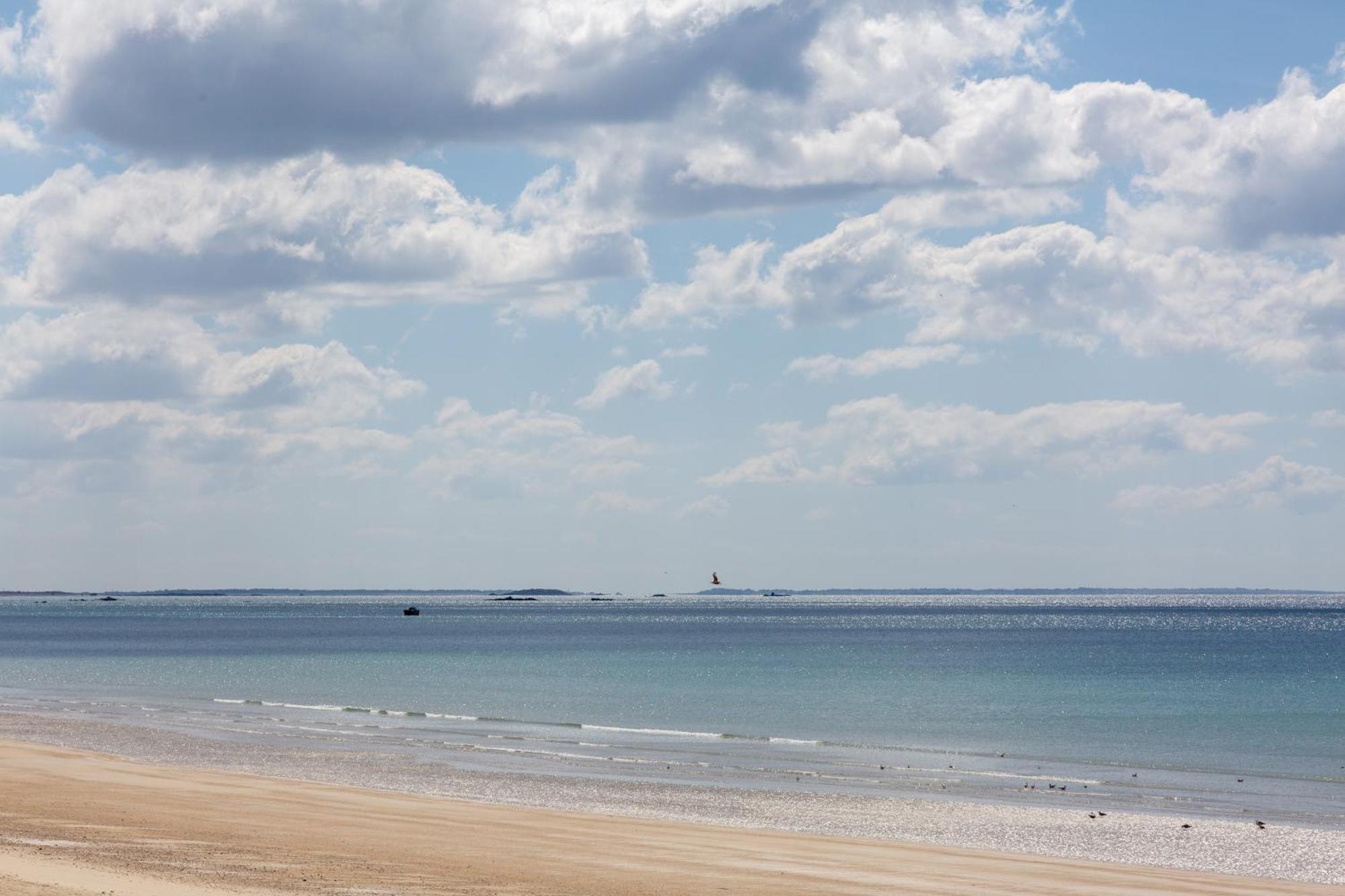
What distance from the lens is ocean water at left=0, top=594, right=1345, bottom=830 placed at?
36.3m

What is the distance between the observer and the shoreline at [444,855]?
19.3 m

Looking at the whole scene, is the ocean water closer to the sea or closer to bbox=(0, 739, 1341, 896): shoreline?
the sea

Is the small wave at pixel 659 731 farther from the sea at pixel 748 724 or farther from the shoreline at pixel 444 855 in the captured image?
the shoreline at pixel 444 855

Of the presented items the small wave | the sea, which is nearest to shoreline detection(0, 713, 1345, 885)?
the sea

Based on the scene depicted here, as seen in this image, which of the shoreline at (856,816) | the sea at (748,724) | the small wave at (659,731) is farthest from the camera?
the small wave at (659,731)

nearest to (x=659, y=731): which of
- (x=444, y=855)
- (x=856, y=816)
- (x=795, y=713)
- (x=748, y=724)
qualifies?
(x=748, y=724)

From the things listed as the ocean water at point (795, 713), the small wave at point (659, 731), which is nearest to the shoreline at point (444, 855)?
the ocean water at point (795, 713)

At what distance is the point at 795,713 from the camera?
56.8m

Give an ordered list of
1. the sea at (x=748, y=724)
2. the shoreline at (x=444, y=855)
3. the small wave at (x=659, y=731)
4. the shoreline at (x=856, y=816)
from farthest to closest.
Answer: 1. the small wave at (x=659, y=731)
2. the sea at (x=748, y=724)
3. the shoreline at (x=856, y=816)
4. the shoreline at (x=444, y=855)

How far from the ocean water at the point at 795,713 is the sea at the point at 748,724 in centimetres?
20

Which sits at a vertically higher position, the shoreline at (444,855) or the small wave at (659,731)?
the shoreline at (444,855)

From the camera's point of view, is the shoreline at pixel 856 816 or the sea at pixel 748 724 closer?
the shoreline at pixel 856 816

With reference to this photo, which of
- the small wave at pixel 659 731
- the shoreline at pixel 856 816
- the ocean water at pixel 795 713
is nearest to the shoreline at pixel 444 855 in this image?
the shoreline at pixel 856 816

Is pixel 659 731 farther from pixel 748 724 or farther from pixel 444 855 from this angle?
pixel 444 855
